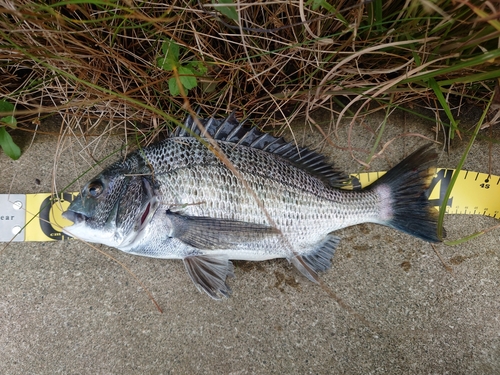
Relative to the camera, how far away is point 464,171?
6.25 ft

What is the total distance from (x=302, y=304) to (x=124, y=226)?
103 centimetres

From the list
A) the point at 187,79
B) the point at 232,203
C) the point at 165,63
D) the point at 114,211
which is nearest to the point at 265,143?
the point at 232,203

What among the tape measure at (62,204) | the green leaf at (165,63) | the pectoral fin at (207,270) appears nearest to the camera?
the green leaf at (165,63)

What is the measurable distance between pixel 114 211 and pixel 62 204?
0.51 metres

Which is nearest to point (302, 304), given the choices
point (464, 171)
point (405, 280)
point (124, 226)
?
point (405, 280)

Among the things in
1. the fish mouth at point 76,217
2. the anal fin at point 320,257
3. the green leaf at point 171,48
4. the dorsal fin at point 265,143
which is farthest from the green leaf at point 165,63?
the anal fin at point 320,257

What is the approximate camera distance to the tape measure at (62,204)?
72.5 inches

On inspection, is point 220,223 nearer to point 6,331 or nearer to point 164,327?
point 164,327

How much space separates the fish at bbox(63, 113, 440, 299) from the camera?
158 centimetres

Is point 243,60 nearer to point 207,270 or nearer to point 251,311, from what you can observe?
point 207,270

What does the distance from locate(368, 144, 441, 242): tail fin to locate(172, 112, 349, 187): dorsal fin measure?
257mm

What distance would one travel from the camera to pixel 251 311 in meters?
1.80

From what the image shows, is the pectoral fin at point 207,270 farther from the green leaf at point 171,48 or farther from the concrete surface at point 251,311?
Answer: the green leaf at point 171,48

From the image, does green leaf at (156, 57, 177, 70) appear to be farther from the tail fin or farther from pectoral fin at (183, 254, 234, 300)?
the tail fin
